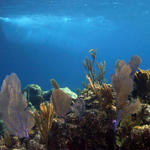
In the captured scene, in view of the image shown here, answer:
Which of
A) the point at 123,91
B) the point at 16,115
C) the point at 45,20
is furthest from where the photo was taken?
the point at 45,20

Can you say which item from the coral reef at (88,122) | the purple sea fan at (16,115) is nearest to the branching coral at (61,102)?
the coral reef at (88,122)

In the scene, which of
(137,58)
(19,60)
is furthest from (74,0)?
(19,60)

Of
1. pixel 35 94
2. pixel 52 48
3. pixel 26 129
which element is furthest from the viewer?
pixel 52 48

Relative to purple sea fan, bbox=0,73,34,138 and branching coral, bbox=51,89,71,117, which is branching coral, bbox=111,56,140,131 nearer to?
branching coral, bbox=51,89,71,117

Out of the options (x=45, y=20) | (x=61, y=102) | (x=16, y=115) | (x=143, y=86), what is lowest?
(x=16, y=115)

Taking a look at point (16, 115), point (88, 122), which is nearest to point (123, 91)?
point (88, 122)

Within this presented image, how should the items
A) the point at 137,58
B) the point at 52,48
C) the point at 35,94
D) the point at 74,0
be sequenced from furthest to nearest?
the point at 52,48, the point at 74,0, the point at 35,94, the point at 137,58

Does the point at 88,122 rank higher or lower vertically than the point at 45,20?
lower

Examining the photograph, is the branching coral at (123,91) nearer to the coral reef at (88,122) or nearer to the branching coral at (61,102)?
the coral reef at (88,122)

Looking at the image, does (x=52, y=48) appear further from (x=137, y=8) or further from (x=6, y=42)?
(x=137, y=8)

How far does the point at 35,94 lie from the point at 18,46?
113 ft

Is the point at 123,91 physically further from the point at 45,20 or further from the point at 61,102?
the point at 45,20

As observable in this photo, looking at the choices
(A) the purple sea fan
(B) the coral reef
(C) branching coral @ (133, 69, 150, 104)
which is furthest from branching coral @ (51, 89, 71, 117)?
(C) branching coral @ (133, 69, 150, 104)

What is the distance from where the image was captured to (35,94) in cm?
941
